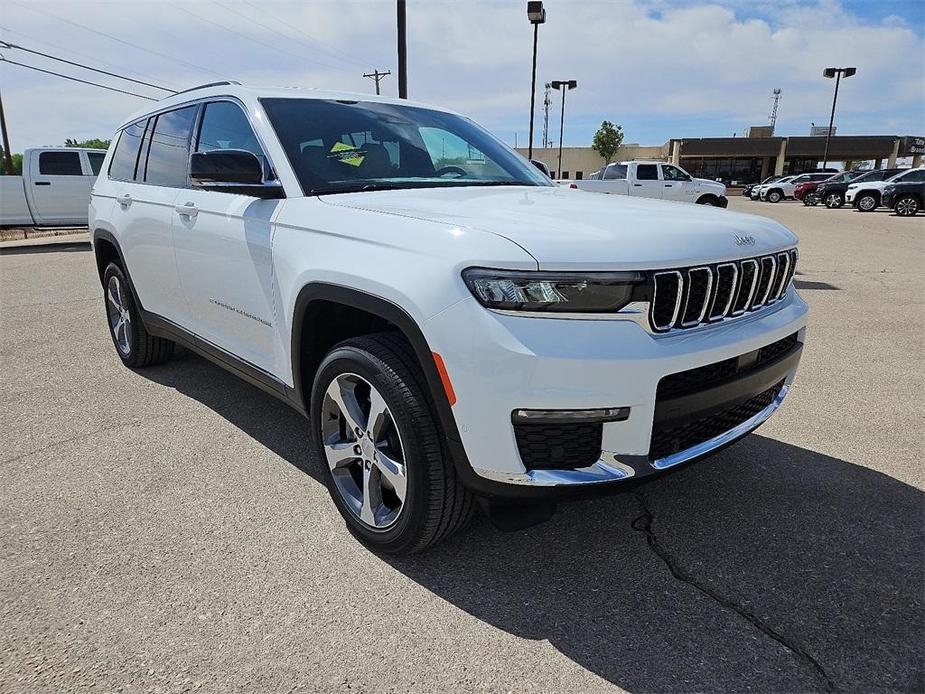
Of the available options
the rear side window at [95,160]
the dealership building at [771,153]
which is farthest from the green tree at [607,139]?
the rear side window at [95,160]

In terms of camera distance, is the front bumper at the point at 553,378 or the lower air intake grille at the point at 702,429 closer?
the front bumper at the point at 553,378

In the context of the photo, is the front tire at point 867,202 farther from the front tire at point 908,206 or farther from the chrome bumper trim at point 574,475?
the chrome bumper trim at point 574,475

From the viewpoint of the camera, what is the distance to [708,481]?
10.5 ft

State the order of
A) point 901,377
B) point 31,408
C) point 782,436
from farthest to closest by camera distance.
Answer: point 901,377
point 31,408
point 782,436

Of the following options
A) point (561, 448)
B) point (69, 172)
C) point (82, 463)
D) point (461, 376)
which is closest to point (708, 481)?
point (561, 448)

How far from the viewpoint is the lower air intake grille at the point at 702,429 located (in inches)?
84.7

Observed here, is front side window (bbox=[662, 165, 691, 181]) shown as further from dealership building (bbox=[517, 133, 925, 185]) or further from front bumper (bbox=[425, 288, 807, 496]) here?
dealership building (bbox=[517, 133, 925, 185])

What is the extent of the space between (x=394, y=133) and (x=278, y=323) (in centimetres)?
121

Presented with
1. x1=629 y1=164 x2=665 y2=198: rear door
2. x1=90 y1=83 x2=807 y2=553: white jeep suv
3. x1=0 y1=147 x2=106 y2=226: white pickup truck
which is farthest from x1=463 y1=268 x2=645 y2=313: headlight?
x1=629 y1=164 x2=665 y2=198: rear door

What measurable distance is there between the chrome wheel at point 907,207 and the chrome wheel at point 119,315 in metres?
27.3

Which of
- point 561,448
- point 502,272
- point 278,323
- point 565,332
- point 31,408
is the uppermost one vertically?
point 502,272

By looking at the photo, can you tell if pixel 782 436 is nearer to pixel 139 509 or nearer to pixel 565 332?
pixel 565 332

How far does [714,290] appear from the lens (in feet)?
7.31

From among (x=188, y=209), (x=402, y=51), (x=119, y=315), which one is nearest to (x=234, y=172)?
(x=188, y=209)
